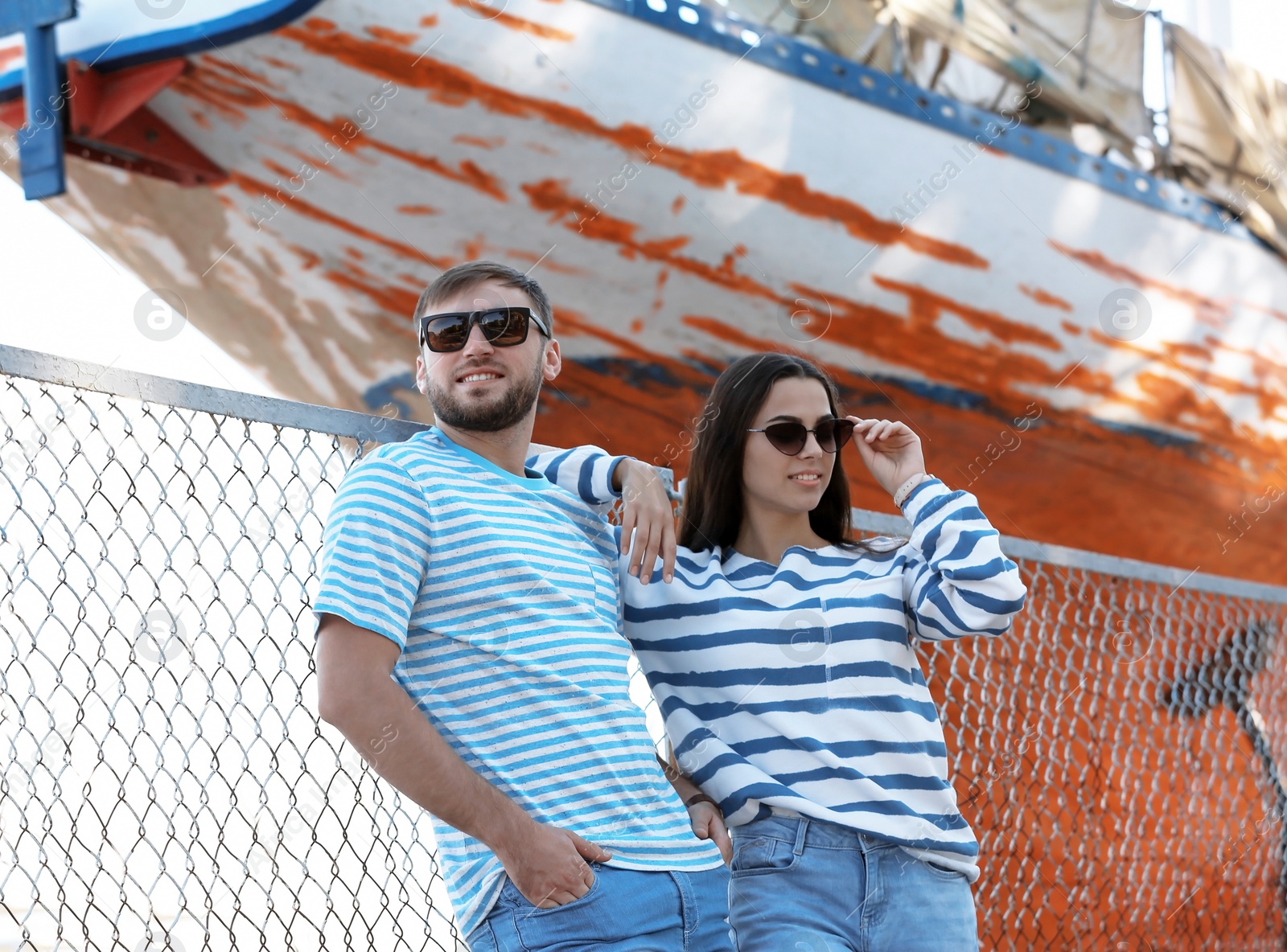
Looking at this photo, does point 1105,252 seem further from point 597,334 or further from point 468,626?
point 468,626

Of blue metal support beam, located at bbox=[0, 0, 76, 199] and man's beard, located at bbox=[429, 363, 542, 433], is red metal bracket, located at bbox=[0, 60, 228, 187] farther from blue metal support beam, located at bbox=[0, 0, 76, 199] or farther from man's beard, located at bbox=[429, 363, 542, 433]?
man's beard, located at bbox=[429, 363, 542, 433]

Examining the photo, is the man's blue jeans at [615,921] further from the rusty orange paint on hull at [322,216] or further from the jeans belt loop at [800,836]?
the rusty orange paint on hull at [322,216]

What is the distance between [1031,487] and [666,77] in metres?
2.85

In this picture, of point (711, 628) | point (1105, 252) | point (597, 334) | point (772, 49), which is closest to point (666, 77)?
point (772, 49)

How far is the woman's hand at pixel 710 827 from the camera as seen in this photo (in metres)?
1.51

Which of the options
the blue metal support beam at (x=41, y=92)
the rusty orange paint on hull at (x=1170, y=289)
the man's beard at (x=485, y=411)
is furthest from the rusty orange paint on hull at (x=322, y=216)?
the man's beard at (x=485, y=411)

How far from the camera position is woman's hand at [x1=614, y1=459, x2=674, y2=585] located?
157cm

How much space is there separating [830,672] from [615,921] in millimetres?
495

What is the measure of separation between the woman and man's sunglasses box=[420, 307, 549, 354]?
0.98 ft

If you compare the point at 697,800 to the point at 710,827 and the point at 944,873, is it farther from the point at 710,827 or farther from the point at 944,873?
the point at 944,873

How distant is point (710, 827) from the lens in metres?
1.52

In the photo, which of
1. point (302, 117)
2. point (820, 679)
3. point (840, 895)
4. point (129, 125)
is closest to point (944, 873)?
point (840, 895)

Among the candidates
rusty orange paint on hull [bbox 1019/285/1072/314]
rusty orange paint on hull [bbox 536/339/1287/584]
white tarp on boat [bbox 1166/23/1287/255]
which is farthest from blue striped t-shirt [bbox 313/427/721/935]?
white tarp on boat [bbox 1166/23/1287/255]

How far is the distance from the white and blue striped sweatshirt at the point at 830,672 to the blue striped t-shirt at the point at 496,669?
0.20 meters
